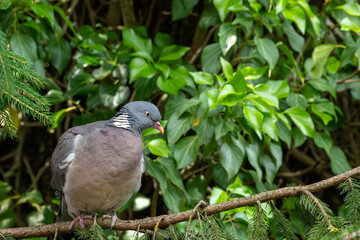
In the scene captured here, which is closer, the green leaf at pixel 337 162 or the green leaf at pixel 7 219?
the green leaf at pixel 337 162

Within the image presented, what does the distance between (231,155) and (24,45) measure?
46.0 inches

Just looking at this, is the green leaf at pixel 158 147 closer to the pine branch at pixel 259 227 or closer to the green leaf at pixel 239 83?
the green leaf at pixel 239 83

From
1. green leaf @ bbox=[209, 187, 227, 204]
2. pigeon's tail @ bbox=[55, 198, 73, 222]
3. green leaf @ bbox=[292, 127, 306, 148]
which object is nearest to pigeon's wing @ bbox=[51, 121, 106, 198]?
pigeon's tail @ bbox=[55, 198, 73, 222]

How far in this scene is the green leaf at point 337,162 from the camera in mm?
2633

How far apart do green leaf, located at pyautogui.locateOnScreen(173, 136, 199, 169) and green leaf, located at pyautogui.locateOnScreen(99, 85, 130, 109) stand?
1.68 feet

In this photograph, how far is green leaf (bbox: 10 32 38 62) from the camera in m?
2.31

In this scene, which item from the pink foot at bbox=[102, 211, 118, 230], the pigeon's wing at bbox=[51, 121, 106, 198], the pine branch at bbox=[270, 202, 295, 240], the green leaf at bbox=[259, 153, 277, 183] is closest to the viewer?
the pine branch at bbox=[270, 202, 295, 240]

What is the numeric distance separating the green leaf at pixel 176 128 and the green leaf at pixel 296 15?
2.32 ft

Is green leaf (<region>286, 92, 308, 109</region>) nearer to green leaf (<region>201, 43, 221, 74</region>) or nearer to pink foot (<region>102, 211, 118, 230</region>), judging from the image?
green leaf (<region>201, 43, 221, 74</region>)

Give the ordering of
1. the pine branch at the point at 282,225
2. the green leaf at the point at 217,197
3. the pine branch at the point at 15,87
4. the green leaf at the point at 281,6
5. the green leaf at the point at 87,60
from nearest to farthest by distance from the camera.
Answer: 1. the pine branch at the point at 15,87
2. the pine branch at the point at 282,225
3. the green leaf at the point at 217,197
4. the green leaf at the point at 281,6
5. the green leaf at the point at 87,60

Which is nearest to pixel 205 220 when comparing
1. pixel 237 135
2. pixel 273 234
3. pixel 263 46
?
pixel 273 234

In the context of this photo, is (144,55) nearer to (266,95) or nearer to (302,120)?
(266,95)

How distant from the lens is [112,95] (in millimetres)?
2705

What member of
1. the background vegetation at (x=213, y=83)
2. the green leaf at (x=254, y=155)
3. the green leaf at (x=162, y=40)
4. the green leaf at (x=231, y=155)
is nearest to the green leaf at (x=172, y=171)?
the background vegetation at (x=213, y=83)
